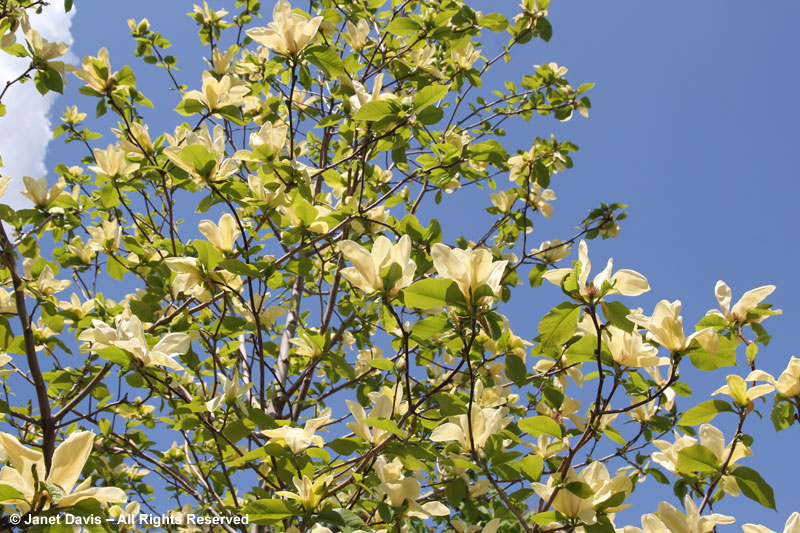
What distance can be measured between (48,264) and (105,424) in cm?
73

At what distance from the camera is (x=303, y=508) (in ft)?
4.00

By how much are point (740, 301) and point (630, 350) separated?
0.96 ft

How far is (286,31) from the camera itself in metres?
1.56

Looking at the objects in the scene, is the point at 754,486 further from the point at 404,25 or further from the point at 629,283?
the point at 404,25

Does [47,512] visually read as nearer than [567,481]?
Yes

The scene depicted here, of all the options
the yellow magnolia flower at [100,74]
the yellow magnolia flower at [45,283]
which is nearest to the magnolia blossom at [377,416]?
the yellow magnolia flower at [45,283]

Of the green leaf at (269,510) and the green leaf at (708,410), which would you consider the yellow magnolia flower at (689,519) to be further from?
the green leaf at (269,510)

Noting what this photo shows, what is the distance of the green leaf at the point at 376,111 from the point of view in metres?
1.47

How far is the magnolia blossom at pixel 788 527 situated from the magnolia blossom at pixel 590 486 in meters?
0.24

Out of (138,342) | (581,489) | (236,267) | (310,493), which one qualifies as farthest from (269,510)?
(581,489)

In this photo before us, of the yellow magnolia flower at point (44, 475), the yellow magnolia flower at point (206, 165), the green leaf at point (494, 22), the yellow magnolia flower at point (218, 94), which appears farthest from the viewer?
the green leaf at point (494, 22)

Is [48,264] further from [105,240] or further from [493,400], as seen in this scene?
[493,400]

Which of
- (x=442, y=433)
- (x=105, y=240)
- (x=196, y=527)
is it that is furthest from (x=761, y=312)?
(x=196, y=527)

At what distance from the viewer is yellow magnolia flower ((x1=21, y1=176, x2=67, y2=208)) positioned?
199 centimetres
